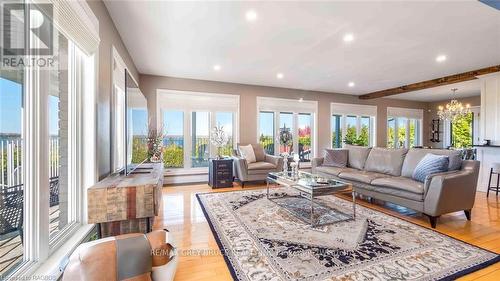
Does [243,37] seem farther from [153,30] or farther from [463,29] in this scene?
[463,29]

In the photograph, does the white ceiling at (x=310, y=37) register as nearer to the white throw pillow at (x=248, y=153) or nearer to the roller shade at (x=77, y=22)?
the roller shade at (x=77, y=22)

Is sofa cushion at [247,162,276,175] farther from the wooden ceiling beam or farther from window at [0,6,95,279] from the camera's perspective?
the wooden ceiling beam

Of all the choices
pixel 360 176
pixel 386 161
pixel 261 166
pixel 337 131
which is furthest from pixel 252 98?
pixel 386 161

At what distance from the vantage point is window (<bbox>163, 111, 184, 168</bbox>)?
17.2ft

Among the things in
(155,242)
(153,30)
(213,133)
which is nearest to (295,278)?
(155,242)

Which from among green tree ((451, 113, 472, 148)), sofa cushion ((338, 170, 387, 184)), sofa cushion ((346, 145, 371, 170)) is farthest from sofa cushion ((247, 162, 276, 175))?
green tree ((451, 113, 472, 148))

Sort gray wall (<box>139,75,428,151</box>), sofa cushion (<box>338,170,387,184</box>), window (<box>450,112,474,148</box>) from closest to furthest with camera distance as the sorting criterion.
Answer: sofa cushion (<box>338,170,387,184</box>)
gray wall (<box>139,75,428,151</box>)
window (<box>450,112,474,148</box>)

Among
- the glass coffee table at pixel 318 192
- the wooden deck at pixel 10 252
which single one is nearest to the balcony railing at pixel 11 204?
the wooden deck at pixel 10 252

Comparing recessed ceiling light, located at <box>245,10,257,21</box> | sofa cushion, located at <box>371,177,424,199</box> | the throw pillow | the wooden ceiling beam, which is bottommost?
sofa cushion, located at <box>371,177,424,199</box>

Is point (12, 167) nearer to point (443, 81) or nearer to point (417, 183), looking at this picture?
point (417, 183)

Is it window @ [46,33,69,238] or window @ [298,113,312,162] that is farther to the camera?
window @ [298,113,312,162]

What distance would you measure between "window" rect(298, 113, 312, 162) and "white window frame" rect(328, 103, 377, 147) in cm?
71

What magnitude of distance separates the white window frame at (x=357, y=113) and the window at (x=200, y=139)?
380 cm

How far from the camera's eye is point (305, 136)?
6.71 m
